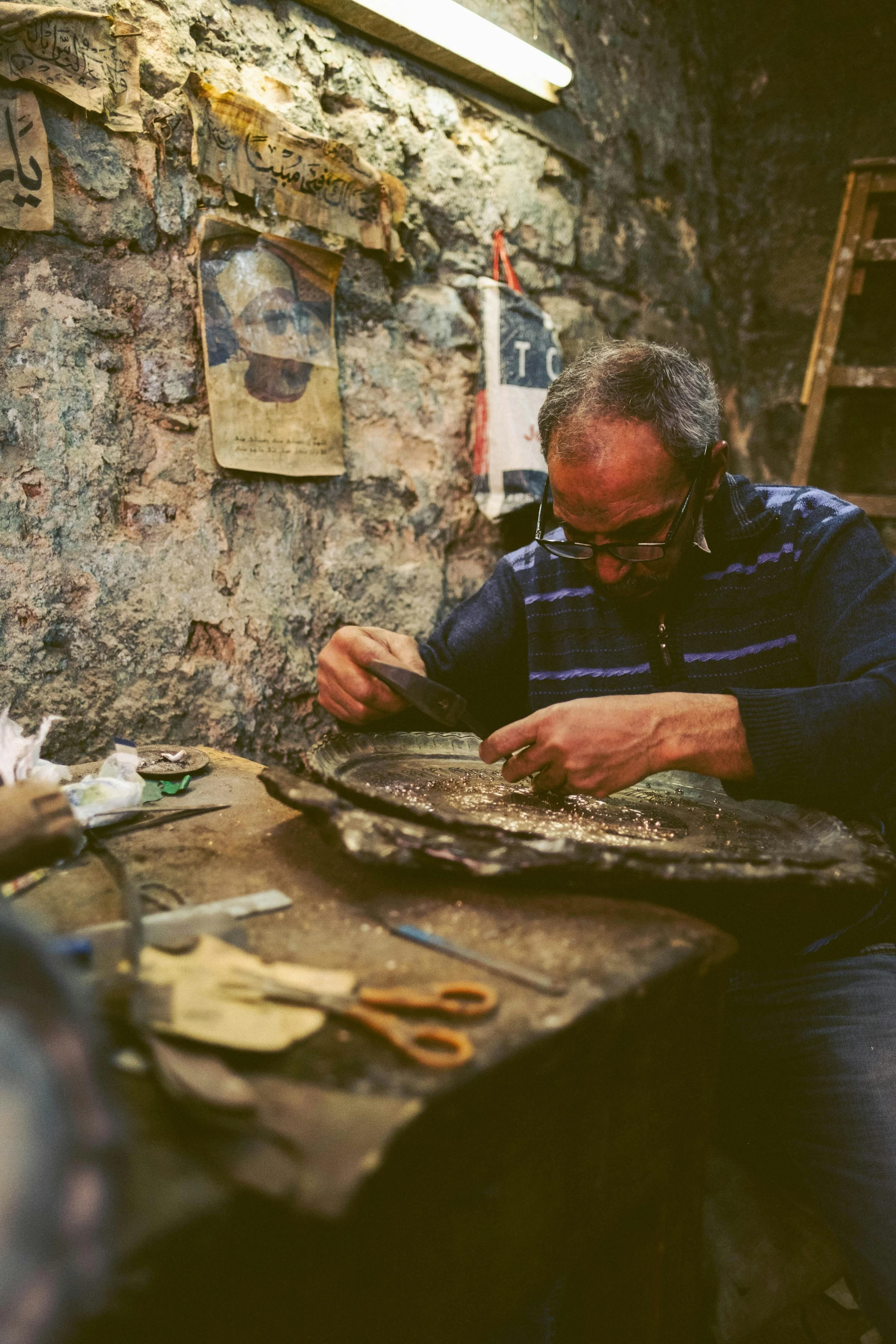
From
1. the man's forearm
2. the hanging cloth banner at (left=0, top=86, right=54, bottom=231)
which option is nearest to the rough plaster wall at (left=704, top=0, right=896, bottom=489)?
the man's forearm

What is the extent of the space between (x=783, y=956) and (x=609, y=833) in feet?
1.45

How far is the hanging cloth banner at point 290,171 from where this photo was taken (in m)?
1.60

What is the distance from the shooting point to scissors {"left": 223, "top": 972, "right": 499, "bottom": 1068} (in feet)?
2.11

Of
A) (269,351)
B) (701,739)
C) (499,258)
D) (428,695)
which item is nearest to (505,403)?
(499,258)

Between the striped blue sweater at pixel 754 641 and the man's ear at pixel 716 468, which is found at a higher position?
the man's ear at pixel 716 468

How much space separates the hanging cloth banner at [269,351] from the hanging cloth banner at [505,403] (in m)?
0.44

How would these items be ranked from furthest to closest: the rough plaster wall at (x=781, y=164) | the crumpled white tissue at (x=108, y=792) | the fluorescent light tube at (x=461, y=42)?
the rough plaster wall at (x=781, y=164) < the fluorescent light tube at (x=461, y=42) < the crumpled white tissue at (x=108, y=792)

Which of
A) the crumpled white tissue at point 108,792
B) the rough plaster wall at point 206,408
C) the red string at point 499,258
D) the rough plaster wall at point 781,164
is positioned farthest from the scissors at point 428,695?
the rough plaster wall at point 781,164

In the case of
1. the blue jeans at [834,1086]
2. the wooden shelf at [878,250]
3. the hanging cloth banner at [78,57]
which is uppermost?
the hanging cloth banner at [78,57]

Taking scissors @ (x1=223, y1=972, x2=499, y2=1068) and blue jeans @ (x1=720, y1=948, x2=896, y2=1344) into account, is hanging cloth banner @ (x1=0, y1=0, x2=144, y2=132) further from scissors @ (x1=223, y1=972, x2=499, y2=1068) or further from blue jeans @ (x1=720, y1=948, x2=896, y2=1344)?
blue jeans @ (x1=720, y1=948, x2=896, y2=1344)

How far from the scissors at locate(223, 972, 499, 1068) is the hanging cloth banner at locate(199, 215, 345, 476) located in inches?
49.9

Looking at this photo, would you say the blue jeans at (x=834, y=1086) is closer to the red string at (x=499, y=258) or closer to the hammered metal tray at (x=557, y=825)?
the hammered metal tray at (x=557, y=825)

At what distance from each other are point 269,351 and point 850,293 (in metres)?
1.99

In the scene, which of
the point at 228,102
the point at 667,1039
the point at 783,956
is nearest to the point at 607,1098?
the point at 667,1039
